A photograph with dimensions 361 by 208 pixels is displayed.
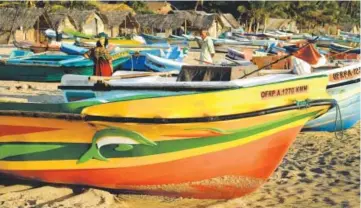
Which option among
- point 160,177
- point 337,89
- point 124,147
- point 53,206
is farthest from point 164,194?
point 337,89

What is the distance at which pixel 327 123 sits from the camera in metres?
9.36

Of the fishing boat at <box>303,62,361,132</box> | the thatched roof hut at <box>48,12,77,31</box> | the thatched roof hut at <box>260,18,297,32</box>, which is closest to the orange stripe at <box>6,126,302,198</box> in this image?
the fishing boat at <box>303,62,361,132</box>

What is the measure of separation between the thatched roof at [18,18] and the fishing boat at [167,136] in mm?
29756

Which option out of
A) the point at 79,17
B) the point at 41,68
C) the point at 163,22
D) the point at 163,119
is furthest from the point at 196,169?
the point at 163,22

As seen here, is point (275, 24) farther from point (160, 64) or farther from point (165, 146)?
point (165, 146)

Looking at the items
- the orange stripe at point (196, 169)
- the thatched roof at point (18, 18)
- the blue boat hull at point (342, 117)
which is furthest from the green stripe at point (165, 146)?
the thatched roof at point (18, 18)

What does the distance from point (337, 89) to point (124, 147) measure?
16.0 ft

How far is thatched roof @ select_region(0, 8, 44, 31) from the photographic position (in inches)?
1320

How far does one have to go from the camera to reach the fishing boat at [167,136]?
16.4ft

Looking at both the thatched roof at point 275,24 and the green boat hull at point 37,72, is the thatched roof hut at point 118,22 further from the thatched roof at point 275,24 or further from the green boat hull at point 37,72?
the green boat hull at point 37,72

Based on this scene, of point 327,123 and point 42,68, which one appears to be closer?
point 327,123

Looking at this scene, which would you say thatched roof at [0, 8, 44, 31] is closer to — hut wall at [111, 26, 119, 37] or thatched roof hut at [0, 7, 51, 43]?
thatched roof hut at [0, 7, 51, 43]

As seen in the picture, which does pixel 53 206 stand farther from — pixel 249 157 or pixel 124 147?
pixel 249 157

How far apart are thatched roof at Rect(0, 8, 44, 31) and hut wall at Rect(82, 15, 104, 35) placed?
5549mm
